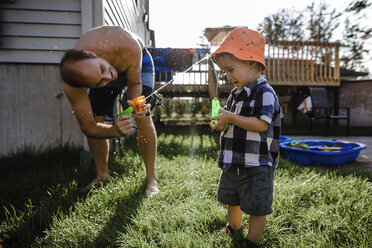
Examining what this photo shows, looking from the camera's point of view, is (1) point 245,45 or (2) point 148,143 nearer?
(1) point 245,45

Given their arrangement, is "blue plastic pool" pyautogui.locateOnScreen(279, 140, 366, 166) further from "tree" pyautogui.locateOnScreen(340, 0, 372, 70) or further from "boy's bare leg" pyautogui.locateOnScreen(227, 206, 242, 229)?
"tree" pyautogui.locateOnScreen(340, 0, 372, 70)

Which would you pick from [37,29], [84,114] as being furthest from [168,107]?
[84,114]

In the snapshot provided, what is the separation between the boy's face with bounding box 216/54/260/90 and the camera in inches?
47.8

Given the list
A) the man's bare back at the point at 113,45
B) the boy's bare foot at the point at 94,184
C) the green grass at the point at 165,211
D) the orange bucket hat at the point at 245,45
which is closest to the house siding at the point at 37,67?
the green grass at the point at 165,211

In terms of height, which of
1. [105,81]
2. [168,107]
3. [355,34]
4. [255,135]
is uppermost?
[355,34]

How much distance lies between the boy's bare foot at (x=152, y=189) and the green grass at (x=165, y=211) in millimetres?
48

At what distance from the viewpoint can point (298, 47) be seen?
18.5ft

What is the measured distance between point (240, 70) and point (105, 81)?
71cm

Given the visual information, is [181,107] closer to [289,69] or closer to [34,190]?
[289,69]

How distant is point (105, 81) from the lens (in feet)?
4.01

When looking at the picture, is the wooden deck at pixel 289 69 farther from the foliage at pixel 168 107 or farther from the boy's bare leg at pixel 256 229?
the foliage at pixel 168 107

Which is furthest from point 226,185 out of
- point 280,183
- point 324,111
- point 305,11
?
point 305,11

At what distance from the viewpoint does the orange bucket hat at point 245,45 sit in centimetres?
115

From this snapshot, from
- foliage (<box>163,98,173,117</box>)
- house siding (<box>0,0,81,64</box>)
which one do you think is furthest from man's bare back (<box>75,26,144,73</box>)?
foliage (<box>163,98,173,117</box>)
